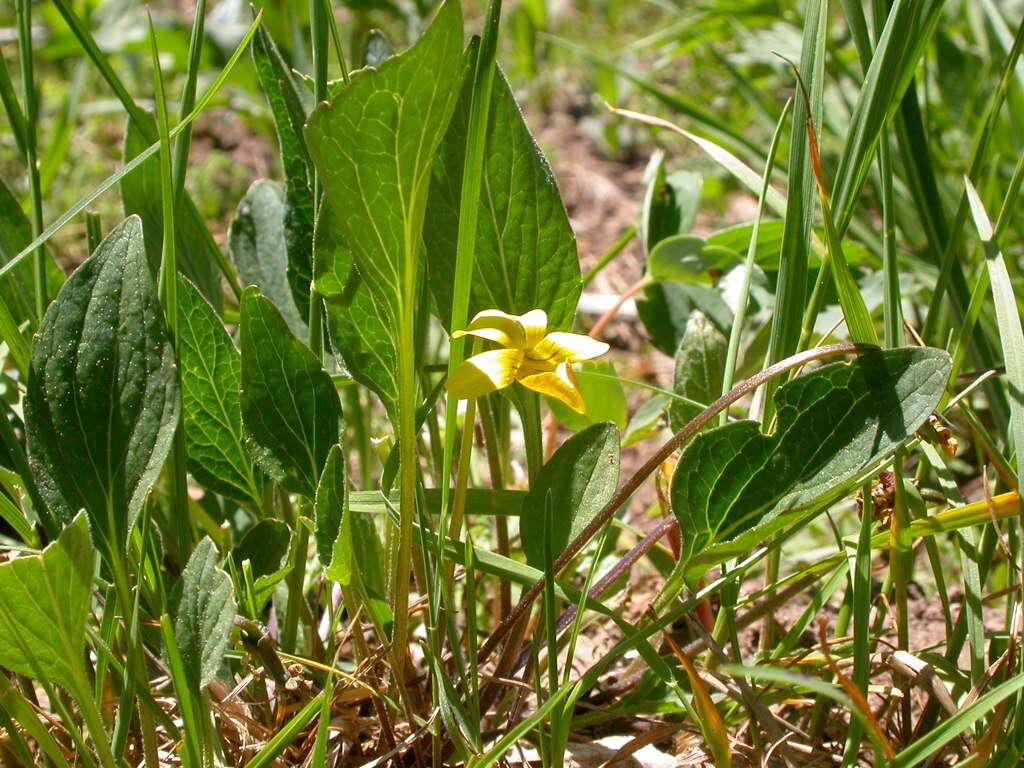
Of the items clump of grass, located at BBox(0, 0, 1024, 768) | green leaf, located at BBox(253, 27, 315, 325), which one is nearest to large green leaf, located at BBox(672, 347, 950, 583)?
clump of grass, located at BBox(0, 0, 1024, 768)

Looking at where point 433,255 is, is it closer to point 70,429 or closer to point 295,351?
point 295,351

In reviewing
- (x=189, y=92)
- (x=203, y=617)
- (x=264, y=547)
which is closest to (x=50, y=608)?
(x=203, y=617)

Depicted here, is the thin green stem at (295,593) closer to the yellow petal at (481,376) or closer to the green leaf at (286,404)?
the green leaf at (286,404)

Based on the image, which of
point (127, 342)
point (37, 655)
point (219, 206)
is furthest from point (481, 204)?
point (219, 206)

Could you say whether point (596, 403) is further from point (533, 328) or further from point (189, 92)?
point (189, 92)

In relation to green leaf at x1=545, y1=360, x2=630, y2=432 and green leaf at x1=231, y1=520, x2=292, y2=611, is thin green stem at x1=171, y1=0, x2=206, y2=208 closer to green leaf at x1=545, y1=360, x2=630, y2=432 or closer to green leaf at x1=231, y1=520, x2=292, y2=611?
green leaf at x1=231, y1=520, x2=292, y2=611

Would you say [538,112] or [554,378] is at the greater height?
[538,112]
